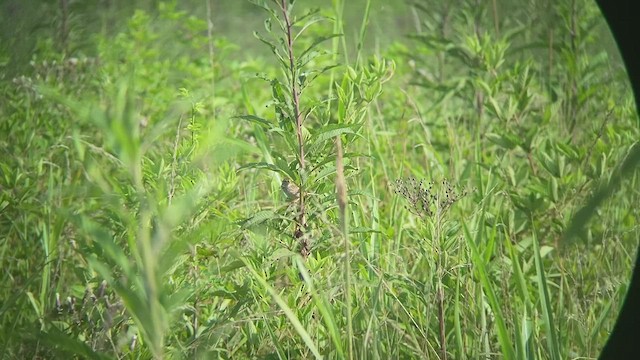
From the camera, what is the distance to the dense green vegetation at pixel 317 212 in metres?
1.46

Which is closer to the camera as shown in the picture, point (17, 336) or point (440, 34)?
point (17, 336)

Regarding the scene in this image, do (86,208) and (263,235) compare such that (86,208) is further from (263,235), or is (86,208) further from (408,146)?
(408,146)

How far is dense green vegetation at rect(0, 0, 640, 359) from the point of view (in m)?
1.46

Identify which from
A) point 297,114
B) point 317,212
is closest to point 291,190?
point 317,212

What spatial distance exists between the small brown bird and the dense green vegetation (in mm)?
34

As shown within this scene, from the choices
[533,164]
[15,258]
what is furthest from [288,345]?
[533,164]

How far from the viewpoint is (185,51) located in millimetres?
4551

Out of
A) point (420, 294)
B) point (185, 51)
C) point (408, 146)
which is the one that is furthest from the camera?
point (185, 51)

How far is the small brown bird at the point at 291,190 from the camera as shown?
6.04 ft

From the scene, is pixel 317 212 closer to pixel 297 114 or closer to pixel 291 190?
pixel 291 190

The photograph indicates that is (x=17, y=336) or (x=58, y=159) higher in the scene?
(x=58, y=159)

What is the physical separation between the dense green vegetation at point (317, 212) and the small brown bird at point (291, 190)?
0.03 metres

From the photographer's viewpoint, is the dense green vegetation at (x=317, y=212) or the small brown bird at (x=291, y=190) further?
the small brown bird at (x=291, y=190)

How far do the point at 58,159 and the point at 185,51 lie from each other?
1823mm
